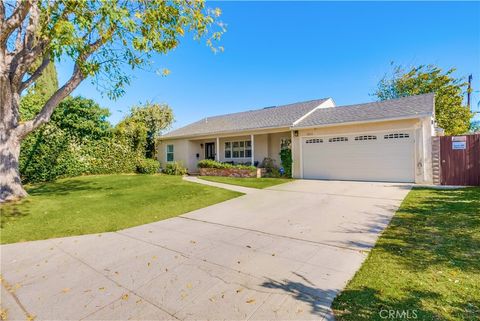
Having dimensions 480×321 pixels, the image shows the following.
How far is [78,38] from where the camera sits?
21.1ft

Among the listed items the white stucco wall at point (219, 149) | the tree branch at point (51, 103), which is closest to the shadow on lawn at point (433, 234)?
the tree branch at point (51, 103)

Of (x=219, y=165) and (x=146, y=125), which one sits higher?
(x=146, y=125)

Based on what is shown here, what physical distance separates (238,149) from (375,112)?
910 cm

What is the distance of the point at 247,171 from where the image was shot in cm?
1509

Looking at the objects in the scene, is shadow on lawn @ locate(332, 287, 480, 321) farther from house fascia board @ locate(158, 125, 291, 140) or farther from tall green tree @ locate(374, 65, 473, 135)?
tall green tree @ locate(374, 65, 473, 135)

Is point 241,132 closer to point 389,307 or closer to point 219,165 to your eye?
point 219,165

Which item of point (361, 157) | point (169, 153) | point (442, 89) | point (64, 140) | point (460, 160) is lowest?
point (460, 160)

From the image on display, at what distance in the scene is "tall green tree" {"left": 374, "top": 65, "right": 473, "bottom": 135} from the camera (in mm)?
21031

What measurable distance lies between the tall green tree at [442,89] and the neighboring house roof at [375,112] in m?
10.9

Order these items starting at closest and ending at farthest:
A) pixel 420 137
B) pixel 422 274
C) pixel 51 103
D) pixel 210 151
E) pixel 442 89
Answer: pixel 422 274
pixel 51 103
pixel 420 137
pixel 210 151
pixel 442 89

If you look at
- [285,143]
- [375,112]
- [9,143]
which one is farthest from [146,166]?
[375,112]

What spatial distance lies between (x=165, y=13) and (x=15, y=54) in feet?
16.4

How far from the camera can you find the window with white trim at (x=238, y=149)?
17.7 m

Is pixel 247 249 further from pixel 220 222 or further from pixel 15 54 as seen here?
pixel 15 54
